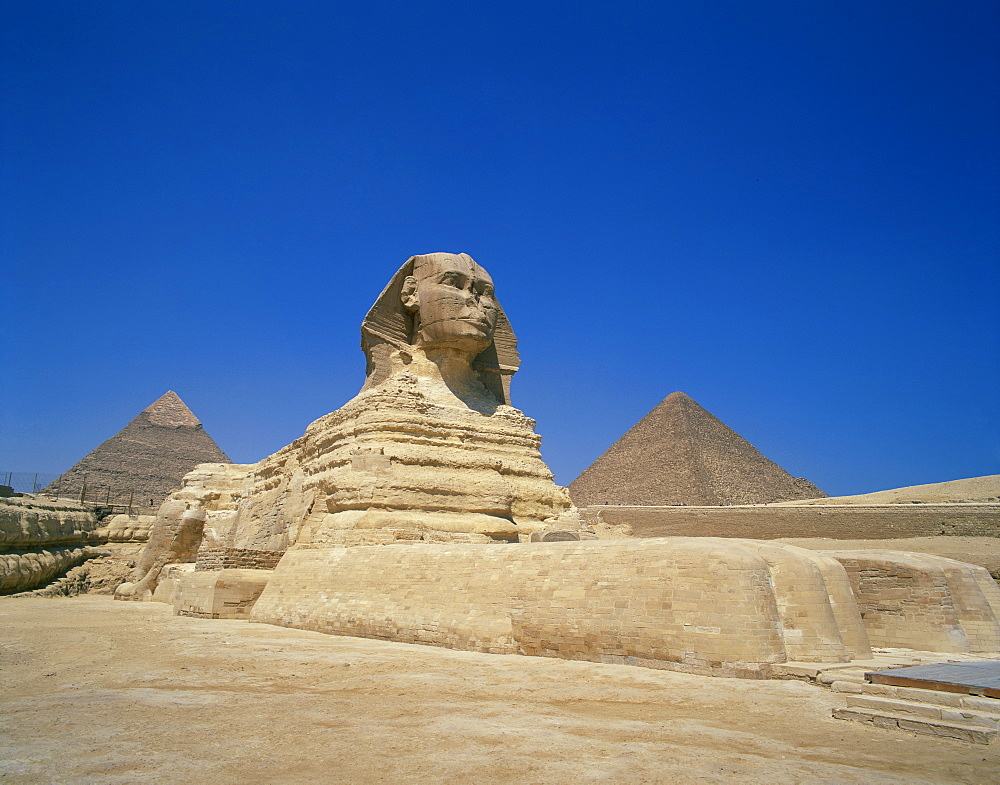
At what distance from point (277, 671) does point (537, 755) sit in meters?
3.06

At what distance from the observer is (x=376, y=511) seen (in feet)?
30.2

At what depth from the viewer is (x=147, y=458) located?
43.2m

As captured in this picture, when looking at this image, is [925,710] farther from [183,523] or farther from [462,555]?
[183,523]

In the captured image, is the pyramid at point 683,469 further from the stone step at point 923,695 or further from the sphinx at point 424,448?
the stone step at point 923,695

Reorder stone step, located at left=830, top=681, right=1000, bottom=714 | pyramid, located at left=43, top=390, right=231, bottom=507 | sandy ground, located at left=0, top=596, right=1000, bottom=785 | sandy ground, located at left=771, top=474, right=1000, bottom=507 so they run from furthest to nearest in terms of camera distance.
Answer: pyramid, located at left=43, top=390, right=231, bottom=507 < sandy ground, located at left=771, top=474, right=1000, bottom=507 < stone step, located at left=830, top=681, right=1000, bottom=714 < sandy ground, located at left=0, top=596, right=1000, bottom=785

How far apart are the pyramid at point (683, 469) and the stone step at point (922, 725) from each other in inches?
1599

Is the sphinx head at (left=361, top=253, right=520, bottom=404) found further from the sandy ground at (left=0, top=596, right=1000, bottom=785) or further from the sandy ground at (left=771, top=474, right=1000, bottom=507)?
the sandy ground at (left=771, top=474, right=1000, bottom=507)

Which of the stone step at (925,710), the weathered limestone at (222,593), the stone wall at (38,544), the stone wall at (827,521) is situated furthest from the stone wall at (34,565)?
the stone step at (925,710)

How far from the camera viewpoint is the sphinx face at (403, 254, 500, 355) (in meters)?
11.0

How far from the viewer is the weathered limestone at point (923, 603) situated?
695 centimetres

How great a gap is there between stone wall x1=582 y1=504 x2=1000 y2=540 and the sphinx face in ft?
49.3

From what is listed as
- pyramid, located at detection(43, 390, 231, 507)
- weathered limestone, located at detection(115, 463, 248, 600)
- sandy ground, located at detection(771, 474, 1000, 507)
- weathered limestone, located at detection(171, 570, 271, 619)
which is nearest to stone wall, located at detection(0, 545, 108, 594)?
weathered limestone, located at detection(115, 463, 248, 600)

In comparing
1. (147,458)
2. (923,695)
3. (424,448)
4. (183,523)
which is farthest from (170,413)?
(923,695)

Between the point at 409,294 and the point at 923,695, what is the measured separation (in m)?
9.31
